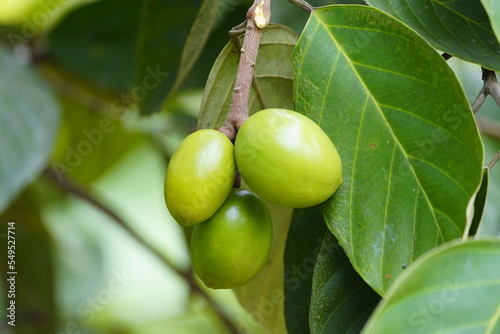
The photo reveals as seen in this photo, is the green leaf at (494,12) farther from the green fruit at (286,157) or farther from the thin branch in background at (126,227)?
the thin branch in background at (126,227)

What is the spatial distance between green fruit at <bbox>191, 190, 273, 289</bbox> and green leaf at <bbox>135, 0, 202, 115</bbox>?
1.63 feet

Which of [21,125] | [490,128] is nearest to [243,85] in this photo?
[21,125]

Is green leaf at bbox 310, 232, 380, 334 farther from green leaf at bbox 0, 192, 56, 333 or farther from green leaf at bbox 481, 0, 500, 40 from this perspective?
green leaf at bbox 0, 192, 56, 333

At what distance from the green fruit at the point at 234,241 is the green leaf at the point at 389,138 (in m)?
0.08

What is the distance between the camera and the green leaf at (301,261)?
0.86m

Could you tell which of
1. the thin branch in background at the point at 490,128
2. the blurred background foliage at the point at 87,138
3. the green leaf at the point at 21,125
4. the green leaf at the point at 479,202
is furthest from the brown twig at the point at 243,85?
the thin branch in background at the point at 490,128

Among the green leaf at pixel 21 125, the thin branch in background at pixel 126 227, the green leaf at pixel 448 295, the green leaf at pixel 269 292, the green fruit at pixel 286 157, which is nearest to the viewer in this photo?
the green leaf at pixel 448 295

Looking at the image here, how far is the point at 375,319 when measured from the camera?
53cm

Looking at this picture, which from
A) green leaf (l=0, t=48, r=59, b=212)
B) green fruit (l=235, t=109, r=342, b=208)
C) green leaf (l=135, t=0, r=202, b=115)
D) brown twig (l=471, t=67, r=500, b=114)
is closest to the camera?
green fruit (l=235, t=109, r=342, b=208)

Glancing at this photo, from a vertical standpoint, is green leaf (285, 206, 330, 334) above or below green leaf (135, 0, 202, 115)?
below

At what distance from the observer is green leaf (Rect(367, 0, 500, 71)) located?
2.53 ft

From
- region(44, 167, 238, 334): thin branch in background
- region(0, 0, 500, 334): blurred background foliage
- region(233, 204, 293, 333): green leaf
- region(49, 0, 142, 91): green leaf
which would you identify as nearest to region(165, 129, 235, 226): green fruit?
region(233, 204, 293, 333): green leaf

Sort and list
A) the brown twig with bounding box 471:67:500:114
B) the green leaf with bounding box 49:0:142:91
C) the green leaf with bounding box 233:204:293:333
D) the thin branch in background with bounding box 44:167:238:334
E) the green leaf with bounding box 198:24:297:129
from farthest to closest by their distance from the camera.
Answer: the green leaf with bounding box 49:0:142:91
the thin branch in background with bounding box 44:167:238:334
the green leaf with bounding box 233:204:293:333
the green leaf with bounding box 198:24:297:129
the brown twig with bounding box 471:67:500:114

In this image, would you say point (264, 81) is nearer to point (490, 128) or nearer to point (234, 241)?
point (234, 241)
